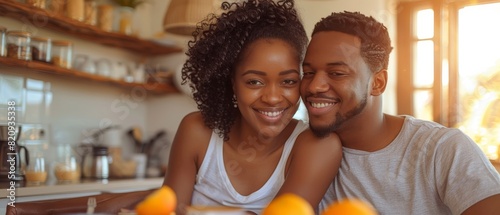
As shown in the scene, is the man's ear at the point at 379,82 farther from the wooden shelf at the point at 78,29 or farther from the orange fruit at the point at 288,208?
the wooden shelf at the point at 78,29

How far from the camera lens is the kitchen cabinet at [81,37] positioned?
212 centimetres

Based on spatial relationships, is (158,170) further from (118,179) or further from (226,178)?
(226,178)

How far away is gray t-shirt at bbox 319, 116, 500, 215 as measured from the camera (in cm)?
94

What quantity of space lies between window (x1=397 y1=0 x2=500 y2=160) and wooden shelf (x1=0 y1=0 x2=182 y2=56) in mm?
1434

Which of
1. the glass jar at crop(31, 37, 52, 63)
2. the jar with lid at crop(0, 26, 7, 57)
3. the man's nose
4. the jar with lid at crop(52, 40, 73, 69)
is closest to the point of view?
the man's nose

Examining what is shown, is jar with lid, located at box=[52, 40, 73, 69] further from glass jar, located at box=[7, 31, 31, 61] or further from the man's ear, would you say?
the man's ear

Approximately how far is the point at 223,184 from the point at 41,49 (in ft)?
4.88

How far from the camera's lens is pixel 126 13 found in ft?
9.49

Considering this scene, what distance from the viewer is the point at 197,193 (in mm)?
1264

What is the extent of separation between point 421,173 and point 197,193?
21.8 inches

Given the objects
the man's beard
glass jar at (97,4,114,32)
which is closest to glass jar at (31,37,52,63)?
glass jar at (97,4,114,32)

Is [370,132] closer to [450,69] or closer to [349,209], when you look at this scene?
[349,209]

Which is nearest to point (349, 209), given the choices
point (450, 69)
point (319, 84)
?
point (319, 84)

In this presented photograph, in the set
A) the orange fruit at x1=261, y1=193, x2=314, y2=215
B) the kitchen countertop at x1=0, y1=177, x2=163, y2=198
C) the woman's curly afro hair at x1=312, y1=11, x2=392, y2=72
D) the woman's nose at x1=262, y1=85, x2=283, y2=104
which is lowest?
the kitchen countertop at x1=0, y1=177, x2=163, y2=198
